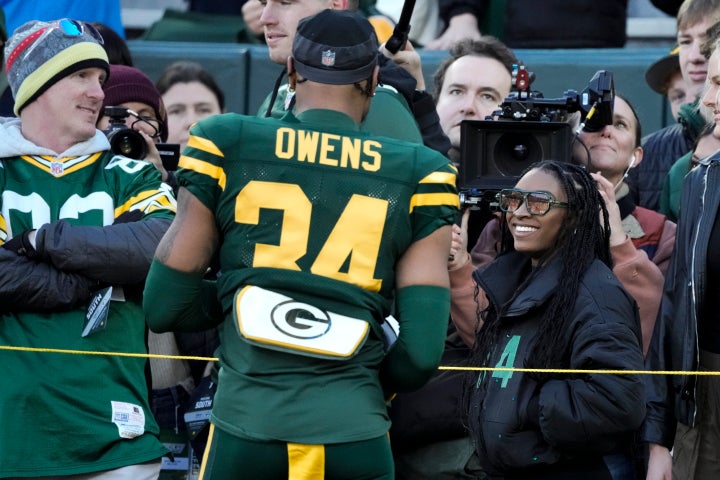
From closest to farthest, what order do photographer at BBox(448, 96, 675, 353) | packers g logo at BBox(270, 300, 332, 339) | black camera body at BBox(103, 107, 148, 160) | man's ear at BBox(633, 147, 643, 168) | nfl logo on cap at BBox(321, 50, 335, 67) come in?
packers g logo at BBox(270, 300, 332, 339)
nfl logo on cap at BBox(321, 50, 335, 67)
photographer at BBox(448, 96, 675, 353)
black camera body at BBox(103, 107, 148, 160)
man's ear at BBox(633, 147, 643, 168)

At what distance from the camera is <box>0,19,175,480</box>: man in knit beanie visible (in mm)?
4816

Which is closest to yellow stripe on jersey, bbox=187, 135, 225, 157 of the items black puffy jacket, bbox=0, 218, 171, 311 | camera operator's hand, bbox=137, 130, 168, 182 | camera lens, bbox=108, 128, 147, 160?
black puffy jacket, bbox=0, 218, 171, 311

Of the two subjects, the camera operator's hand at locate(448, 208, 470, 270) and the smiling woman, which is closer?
the smiling woman

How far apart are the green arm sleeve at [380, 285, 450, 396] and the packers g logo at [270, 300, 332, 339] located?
252mm

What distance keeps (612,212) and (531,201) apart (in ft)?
1.45

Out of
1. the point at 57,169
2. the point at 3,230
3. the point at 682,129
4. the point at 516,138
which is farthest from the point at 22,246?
the point at 682,129

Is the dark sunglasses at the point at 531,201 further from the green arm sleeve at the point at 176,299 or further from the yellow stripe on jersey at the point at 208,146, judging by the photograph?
the yellow stripe on jersey at the point at 208,146

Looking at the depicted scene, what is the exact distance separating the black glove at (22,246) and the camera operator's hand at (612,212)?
2.11 metres

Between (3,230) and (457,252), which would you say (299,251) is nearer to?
(3,230)

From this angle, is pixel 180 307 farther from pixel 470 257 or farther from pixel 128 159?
pixel 470 257

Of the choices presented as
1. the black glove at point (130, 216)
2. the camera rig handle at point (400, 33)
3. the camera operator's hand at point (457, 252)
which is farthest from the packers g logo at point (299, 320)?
the camera operator's hand at point (457, 252)

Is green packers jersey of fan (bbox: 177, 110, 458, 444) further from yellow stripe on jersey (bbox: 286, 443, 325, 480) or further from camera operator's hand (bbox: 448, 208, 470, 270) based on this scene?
camera operator's hand (bbox: 448, 208, 470, 270)

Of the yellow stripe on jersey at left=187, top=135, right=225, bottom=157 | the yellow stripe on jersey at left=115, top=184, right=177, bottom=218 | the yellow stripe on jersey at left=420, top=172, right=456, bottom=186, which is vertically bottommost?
the yellow stripe on jersey at left=115, top=184, right=177, bottom=218

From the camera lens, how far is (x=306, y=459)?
3.75 metres
